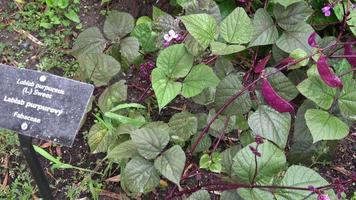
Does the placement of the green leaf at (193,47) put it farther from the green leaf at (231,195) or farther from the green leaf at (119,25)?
the green leaf at (231,195)

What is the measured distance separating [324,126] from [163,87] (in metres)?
0.66

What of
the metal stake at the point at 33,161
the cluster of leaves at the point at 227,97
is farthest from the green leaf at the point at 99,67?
the metal stake at the point at 33,161

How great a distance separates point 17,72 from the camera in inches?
66.7

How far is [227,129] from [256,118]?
0.84 ft

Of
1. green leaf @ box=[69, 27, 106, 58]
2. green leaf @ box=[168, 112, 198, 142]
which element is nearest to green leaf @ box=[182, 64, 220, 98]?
green leaf @ box=[168, 112, 198, 142]

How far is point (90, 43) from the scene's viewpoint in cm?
236

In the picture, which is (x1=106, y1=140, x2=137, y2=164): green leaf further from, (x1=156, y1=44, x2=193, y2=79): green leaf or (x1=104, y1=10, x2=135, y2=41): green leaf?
(x1=104, y1=10, x2=135, y2=41): green leaf

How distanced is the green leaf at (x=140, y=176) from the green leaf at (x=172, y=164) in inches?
2.6

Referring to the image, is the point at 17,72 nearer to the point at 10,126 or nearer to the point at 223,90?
the point at 10,126

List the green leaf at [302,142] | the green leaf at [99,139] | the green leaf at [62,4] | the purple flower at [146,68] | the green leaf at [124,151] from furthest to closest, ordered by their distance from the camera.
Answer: the green leaf at [62,4] < the purple flower at [146,68] < the green leaf at [99,139] < the green leaf at [302,142] < the green leaf at [124,151]

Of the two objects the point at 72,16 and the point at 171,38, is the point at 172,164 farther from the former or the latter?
the point at 72,16

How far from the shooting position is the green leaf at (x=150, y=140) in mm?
1905

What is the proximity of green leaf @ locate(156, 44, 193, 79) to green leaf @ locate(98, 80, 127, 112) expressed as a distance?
27cm

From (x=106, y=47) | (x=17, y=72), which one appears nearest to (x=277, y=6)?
(x=106, y=47)
